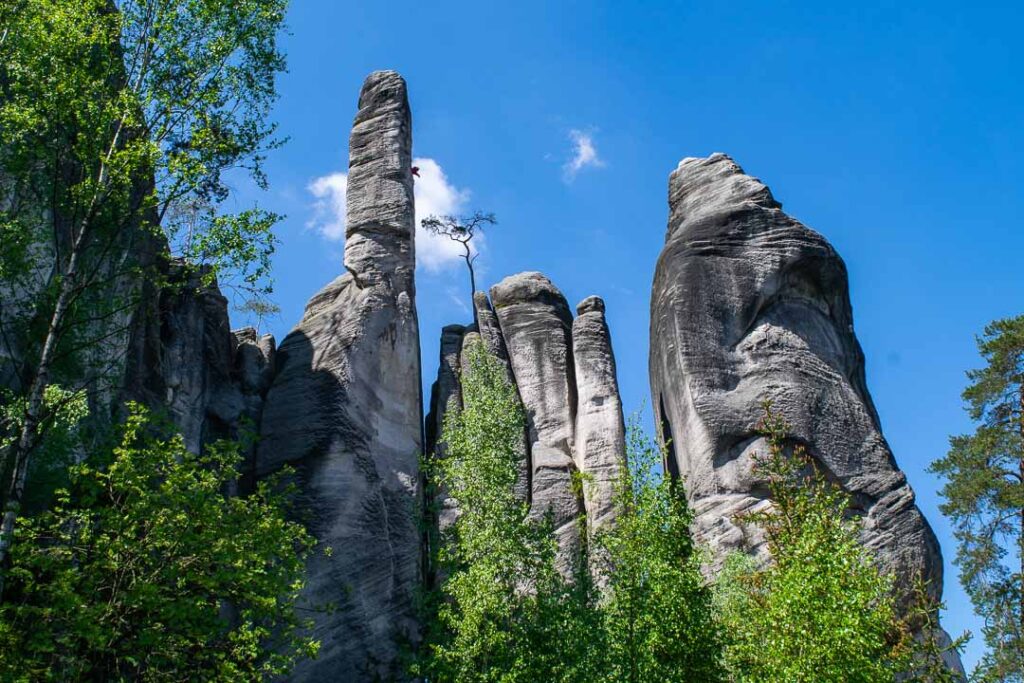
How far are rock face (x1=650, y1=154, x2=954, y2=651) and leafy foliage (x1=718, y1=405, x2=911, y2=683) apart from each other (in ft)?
10.5

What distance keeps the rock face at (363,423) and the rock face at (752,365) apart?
250 inches

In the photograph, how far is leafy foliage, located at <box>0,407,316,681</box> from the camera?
14711 mm

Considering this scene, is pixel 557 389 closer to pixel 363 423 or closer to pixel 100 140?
pixel 363 423

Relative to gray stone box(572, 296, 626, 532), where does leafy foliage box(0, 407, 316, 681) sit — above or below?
below

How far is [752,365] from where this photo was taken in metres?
25.4

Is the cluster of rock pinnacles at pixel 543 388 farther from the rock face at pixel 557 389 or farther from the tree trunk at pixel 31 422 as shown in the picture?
the tree trunk at pixel 31 422

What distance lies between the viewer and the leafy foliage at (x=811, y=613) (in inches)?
657

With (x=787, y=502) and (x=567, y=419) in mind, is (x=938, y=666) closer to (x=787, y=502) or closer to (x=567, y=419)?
(x=787, y=502)

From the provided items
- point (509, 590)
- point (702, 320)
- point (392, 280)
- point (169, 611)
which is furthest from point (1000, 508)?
point (169, 611)

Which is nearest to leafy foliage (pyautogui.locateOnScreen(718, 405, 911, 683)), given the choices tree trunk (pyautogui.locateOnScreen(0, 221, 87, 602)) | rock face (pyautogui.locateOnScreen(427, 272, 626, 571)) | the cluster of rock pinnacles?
the cluster of rock pinnacles

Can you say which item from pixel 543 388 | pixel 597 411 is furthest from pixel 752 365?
pixel 543 388

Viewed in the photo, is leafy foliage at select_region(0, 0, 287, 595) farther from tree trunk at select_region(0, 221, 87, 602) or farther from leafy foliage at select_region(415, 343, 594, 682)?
leafy foliage at select_region(415, 343, 594, 682)

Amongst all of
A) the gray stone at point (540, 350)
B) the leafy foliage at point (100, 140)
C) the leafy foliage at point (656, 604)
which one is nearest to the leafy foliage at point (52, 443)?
the leafy foliage at point (100, 140)

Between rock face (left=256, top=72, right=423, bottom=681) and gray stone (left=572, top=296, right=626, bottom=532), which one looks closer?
rock face (left=256, top=72, right=423, bottom=681)
